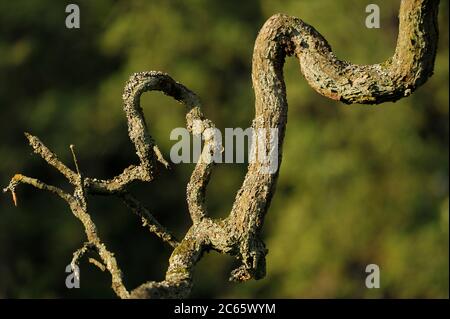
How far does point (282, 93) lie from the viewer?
3.49 meters

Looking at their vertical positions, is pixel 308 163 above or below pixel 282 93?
above

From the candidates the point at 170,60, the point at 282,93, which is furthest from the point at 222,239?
the point at 170,60

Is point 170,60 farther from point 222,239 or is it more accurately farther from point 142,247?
point 222,239

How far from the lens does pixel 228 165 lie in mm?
13781

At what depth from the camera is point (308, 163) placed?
12547 mm

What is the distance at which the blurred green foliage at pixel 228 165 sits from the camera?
12117 millimetres

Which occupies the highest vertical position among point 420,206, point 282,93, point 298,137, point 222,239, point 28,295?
point 298,137

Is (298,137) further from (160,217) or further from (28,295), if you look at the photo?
(28,295)

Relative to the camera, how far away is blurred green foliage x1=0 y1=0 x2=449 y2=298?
12.1 m

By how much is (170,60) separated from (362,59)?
8.30 ft

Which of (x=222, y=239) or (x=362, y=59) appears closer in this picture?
(x=222, y=239)
